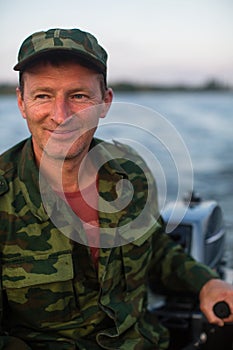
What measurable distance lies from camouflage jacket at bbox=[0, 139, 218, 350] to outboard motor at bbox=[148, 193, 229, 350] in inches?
11.5

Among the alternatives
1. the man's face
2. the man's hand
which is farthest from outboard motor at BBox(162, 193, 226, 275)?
the man's face

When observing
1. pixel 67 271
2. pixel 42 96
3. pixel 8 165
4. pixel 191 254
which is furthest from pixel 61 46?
pixel 191 254

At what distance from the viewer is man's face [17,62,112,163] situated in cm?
180

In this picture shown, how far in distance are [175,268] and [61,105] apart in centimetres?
83

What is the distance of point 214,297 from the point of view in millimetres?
2070

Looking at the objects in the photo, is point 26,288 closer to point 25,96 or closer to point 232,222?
point 25,96

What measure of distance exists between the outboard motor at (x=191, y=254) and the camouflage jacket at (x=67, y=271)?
0.29 metres

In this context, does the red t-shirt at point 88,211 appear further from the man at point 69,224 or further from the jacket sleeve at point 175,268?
the jacket sleeve at point 175,268

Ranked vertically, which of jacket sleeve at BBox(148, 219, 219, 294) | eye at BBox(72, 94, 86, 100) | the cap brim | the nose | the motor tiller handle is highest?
the cap brim

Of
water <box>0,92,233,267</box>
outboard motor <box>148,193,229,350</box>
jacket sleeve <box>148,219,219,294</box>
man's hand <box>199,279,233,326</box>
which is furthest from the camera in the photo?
water <box>0,92,233,267</box>

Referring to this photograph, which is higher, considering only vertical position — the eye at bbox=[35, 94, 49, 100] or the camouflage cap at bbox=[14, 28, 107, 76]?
the camouflage cap at bbox=[14, 28, 107, 76]

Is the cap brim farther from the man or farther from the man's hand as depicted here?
the man's hand

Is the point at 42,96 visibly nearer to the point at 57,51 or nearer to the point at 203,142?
the point at 57,51

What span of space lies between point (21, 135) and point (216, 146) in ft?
12.7
